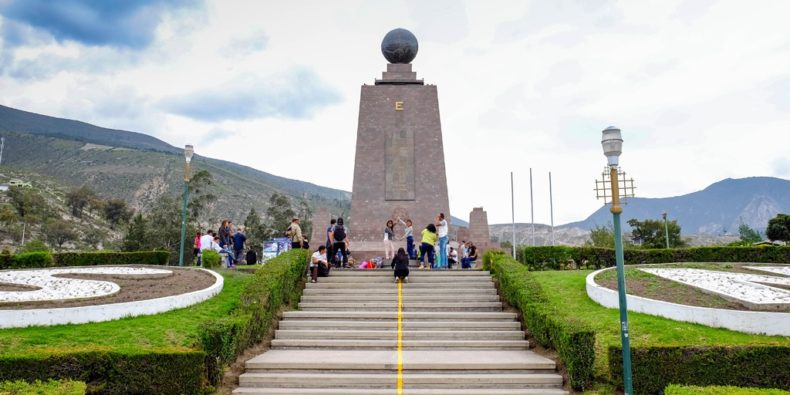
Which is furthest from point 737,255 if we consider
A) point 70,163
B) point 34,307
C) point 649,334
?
point 70,163

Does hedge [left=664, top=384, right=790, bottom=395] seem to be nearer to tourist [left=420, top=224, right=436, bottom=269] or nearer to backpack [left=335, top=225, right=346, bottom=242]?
tourist [left=420, top=224, right=436, bottom=269]

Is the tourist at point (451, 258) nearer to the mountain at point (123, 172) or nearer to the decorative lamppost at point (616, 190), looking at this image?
the decorative lamppost at point (616, 190)

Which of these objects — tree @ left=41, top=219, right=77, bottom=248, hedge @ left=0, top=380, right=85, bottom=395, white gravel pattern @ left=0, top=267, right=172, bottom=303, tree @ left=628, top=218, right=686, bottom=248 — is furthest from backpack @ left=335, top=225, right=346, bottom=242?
tree @ left=41, top=219, right=77, bottom=248

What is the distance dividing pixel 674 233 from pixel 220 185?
8738cm

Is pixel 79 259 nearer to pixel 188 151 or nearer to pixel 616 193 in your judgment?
pixel 188 151

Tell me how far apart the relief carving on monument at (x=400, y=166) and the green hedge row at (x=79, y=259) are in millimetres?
9155

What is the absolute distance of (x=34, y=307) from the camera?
34.6 feet

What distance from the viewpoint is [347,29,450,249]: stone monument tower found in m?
23.5

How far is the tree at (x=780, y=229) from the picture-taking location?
148 ft

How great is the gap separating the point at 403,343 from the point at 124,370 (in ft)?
15.4

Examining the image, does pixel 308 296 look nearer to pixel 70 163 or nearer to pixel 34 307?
pixel 34 307

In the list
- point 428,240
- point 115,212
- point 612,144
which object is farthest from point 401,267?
point 115,212

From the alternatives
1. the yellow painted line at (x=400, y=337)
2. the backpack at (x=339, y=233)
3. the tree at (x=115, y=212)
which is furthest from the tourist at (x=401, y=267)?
the tree at (x=115, y=212)

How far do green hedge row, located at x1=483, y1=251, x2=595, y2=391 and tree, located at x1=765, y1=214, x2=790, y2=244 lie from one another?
40.9 meters
